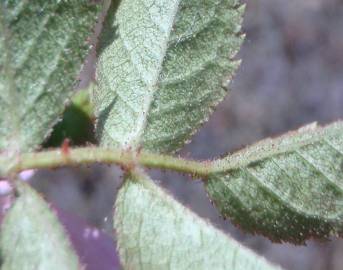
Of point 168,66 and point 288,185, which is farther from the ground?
point 168,66

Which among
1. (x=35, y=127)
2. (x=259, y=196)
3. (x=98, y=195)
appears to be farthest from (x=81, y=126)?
(x=98, y=195)

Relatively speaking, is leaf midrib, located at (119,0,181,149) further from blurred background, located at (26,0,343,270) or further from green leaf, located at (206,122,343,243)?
blurred background, located at (26,0,343,270)

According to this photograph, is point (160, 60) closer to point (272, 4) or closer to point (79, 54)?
point (79, 54)

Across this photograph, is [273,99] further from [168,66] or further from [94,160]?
[94,160]

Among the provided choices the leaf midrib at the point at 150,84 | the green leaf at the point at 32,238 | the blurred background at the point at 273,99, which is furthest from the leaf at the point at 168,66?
the blurred background at the point at 273,99

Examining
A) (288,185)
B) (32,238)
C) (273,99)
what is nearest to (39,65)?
(32,238)
